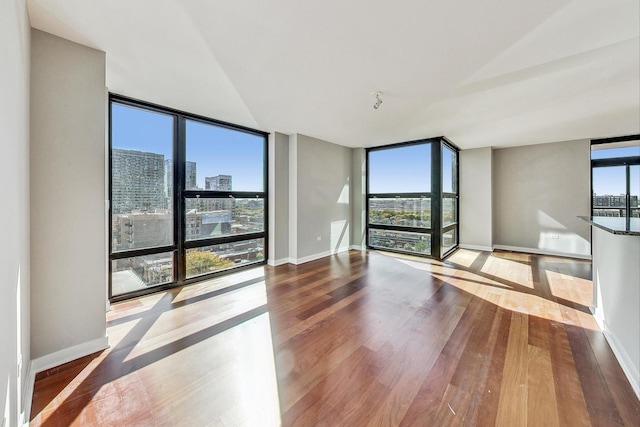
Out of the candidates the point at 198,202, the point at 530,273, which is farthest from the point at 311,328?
the point at 530,273

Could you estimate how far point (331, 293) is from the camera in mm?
3293

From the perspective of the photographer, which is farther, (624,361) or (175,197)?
(175,197)

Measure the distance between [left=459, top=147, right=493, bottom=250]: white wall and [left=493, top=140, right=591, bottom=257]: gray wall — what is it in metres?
0.44

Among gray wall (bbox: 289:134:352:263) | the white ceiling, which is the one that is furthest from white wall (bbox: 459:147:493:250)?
gray wall (bbox: 289:134:352:263)

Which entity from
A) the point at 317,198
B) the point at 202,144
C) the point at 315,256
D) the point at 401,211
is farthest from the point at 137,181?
the point at 401,211

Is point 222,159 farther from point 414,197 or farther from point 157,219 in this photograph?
point 414,197

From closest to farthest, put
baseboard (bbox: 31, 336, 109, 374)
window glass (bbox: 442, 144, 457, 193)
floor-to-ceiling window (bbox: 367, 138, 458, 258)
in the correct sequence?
baseboard (bbox: 31, 336, 109, 374) < floor-to-ceiling window (bbox: 367, 138, 458, 258) < window glass (bbox: 442, 144, 457, 193)

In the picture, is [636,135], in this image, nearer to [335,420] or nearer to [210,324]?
[335,420]

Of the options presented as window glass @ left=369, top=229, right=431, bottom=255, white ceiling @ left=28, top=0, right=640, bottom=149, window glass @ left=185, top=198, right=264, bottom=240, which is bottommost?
window glass @ left=369, top=229, right=431, bottom=255

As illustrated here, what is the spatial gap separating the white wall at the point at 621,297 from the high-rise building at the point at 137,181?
4.66 metres

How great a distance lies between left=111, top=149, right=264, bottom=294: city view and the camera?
306 cm

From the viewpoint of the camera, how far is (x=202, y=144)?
376 cm

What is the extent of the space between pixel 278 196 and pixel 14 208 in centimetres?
347

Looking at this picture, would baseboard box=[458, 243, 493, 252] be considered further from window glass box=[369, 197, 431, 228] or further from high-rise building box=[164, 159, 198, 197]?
high-rise building box=[164, 159, 198, 197]
